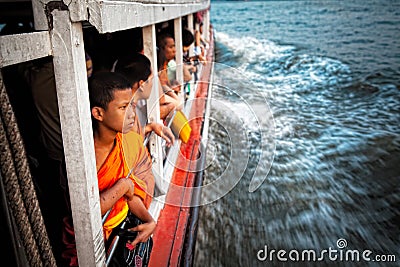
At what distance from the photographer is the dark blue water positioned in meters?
4.09

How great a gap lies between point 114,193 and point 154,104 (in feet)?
3.50

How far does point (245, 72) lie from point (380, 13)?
18.9 metres

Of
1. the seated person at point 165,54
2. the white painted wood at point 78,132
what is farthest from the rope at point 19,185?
the seated person at point 165,54

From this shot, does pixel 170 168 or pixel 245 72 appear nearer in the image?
pixel 170 168

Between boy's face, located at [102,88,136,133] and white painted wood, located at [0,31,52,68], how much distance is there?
0.72m

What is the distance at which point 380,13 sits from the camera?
2767 centimetres

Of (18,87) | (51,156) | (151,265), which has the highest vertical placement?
(18,87)

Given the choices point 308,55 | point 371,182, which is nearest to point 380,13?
point 308,55

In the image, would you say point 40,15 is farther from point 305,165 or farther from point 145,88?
point 305,165

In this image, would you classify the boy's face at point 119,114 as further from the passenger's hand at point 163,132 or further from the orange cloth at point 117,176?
the passenger's hand at point 163,132

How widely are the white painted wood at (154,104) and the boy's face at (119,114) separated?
0.69 meters

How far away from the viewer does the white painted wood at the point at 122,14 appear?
142 centimetres

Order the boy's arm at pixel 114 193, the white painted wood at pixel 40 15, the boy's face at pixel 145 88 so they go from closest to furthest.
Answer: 1. the white painted wood at pixel 40 15
2. the boy's arm at pixel 114 193
3. the boy's face at pixel 145 88

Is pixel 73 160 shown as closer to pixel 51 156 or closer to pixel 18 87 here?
pixel 51 156
